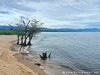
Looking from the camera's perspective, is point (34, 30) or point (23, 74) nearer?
point (23, 74)

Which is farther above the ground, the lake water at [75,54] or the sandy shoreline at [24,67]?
the sandy shoreline at [24,67]

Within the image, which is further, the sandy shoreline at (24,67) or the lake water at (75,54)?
the lake water at (75,54)

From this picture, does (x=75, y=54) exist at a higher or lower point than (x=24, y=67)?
lower

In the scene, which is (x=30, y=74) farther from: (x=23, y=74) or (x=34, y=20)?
(x=34, y=20)

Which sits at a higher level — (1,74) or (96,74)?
(1,74)

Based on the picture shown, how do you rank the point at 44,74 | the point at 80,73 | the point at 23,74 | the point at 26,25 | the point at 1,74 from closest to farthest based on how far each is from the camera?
1. the point at 1,74
2. the point at 23,74
3. the point at 44,74
4. the point at 80,73
5. the point at 26,25

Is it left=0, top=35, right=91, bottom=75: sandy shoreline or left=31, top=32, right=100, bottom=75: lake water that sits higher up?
left=0, top=35, right=91, bottom=75: sandy shoreline

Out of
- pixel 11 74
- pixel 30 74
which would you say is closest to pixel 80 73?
pixel 30 74

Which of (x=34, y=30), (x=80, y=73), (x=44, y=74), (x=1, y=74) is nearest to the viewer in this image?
(x=1, y=74)

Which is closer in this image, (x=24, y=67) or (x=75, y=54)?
(x=24, y=67)

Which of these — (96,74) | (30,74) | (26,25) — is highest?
(26,25)

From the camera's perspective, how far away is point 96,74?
26.1 meters

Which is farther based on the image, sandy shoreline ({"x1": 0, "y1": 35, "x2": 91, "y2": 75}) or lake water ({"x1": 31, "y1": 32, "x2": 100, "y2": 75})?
lake water ({"x1": 31, "y1": 32, "x2": 100, "y2": 75})

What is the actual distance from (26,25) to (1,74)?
44445 mm
